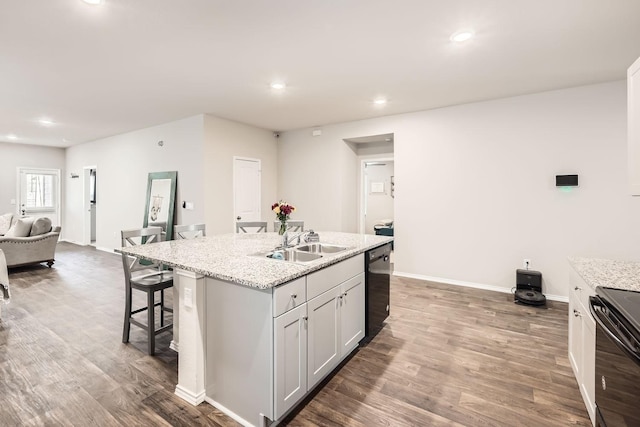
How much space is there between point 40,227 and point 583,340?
7920 millimetres

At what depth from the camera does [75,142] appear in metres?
8.13

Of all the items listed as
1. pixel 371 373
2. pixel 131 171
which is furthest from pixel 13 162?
pixel 371 373

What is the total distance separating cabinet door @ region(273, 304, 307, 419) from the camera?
5.83 feet

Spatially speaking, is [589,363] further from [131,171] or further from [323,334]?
[131,171]

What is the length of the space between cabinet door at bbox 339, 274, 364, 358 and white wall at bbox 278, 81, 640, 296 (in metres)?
2.65

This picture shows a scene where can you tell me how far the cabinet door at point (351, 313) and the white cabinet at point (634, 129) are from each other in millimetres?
1928

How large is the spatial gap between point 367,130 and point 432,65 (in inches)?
90.3

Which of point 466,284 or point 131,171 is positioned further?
point 131,171

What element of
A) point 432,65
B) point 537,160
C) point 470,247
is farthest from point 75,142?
point 537,160

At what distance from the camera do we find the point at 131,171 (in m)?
6.79

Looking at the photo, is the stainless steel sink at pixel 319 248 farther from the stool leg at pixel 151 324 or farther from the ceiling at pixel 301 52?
the ceiling at pixel 301 52

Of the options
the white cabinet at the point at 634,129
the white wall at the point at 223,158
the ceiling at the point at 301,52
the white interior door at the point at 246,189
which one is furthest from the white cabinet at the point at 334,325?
the white interior door at the point at 246,189

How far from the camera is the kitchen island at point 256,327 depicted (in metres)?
1.78

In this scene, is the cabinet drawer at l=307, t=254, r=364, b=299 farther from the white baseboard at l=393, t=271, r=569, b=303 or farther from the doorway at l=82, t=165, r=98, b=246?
the doorway at l=82, t=165, r=98, b=246
